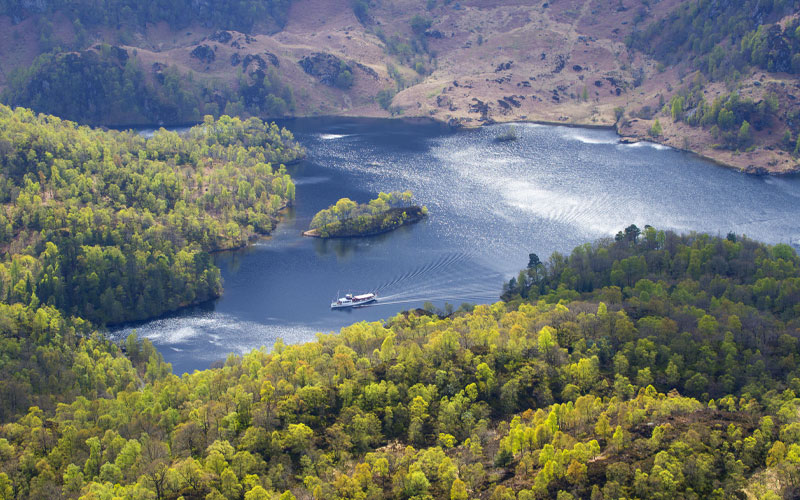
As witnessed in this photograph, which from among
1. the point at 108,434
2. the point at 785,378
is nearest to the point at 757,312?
the point at 785,378

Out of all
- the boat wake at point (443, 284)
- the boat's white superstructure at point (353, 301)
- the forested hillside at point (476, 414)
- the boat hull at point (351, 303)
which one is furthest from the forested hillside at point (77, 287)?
the boat wake at point (443, 284)

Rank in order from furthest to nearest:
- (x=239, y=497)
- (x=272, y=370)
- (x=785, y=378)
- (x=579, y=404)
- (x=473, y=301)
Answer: (x=473, y=301), (x=272, y=370), (x=785, y=378), (x=579, y=404), (x=239, y=497)

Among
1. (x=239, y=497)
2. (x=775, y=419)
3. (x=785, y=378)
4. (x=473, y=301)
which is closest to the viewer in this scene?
(x=239, y=497)

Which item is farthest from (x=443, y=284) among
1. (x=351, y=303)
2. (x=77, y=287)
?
(x=77, y=287)

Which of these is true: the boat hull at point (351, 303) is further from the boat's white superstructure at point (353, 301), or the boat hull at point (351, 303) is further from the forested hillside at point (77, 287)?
the forested hillside at point (77, 287)

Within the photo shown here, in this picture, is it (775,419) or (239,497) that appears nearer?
(239,497)

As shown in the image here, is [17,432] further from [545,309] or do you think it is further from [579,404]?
[545,309]

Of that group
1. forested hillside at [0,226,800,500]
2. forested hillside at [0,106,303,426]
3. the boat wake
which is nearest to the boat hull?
the boat wake
